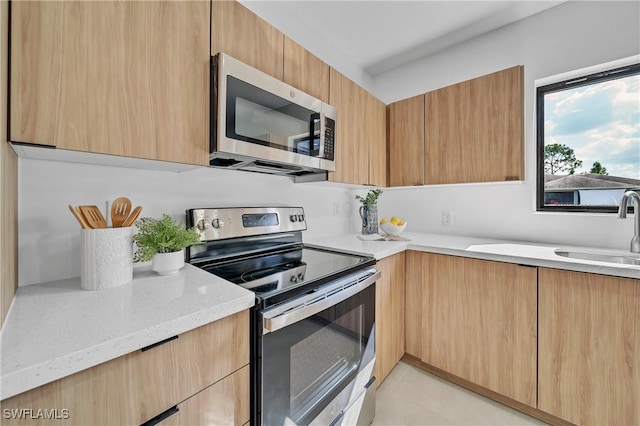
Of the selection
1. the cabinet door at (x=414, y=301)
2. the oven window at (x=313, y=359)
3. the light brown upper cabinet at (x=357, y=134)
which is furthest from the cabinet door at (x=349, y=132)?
the oven window at (x=313, y=359)

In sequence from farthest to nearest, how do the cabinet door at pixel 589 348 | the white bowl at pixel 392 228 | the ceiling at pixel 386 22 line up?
the white bowl at pixel 392 228
the ceiling at pixel 386 22
the cabinet door at pixel 589 348

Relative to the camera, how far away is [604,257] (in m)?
1.55

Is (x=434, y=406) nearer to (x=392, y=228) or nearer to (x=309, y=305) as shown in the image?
(x=392, y=228)

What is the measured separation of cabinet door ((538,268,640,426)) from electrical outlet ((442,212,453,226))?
931 mm

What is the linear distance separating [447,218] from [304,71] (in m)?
1.72

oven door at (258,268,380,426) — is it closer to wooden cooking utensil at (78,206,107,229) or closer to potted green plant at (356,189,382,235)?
wooden cooking utensil at (78,206,107,229)

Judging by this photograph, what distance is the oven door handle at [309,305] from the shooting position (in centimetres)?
84

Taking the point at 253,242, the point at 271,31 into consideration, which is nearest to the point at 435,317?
the point at 253,242

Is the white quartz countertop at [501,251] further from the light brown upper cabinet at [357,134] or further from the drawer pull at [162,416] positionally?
the drawer pull at [162,416]

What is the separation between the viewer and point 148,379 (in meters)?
0.62

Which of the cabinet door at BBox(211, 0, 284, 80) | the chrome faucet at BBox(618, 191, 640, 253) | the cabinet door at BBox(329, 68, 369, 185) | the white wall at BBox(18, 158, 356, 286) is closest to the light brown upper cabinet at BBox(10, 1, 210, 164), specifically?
the cabinet door at BBox(211, 0, 284, 80)

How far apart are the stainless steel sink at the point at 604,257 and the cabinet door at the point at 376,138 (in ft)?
4.14

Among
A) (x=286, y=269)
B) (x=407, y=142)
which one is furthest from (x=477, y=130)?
(x=286, y=269)

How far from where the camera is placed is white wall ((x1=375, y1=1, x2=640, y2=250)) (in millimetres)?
1635
